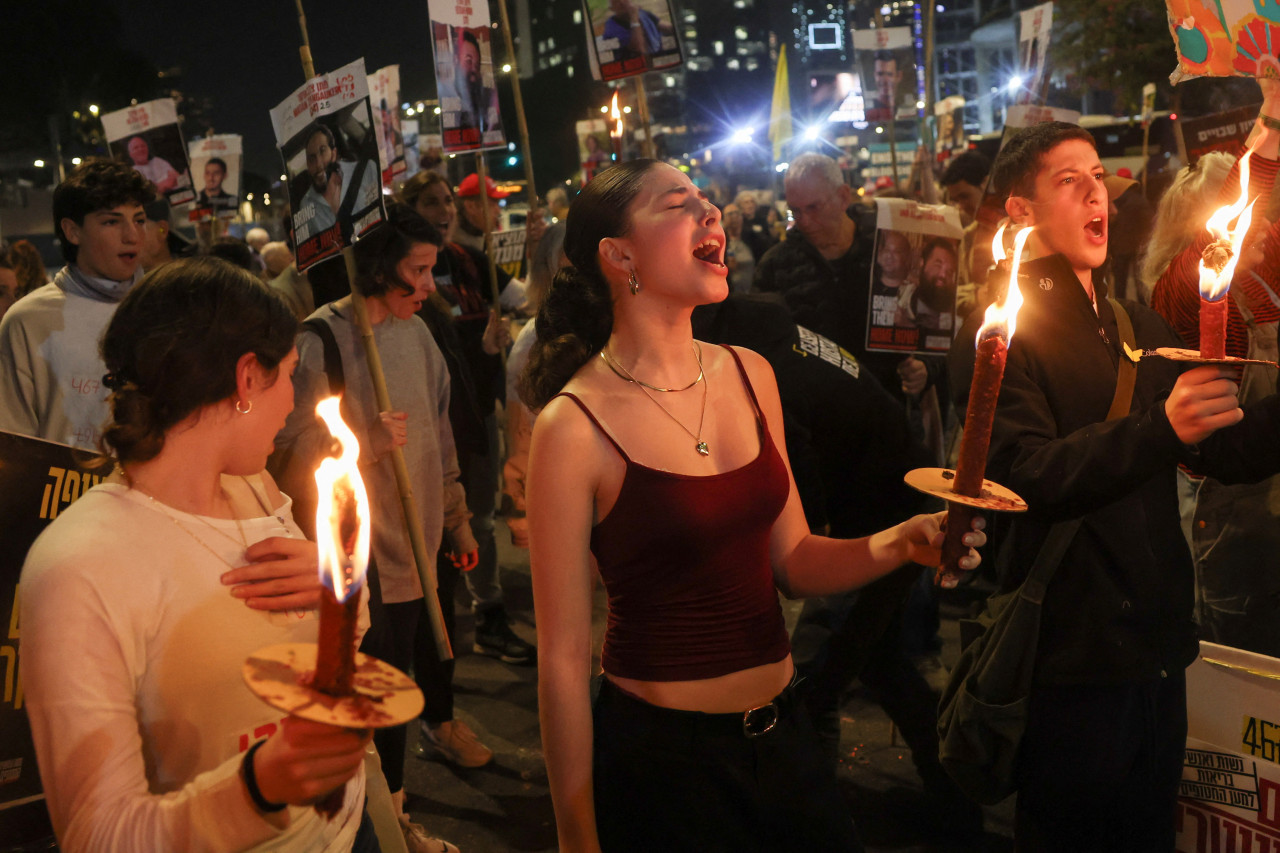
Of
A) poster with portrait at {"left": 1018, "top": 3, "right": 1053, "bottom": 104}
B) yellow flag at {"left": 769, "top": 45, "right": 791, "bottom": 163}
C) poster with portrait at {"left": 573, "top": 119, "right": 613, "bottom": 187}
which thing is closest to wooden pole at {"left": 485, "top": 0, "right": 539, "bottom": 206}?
poster with portrait at {"left": 1018, "top": 3, "right": 1053, "bottom": 104}

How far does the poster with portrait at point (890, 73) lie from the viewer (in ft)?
34.8

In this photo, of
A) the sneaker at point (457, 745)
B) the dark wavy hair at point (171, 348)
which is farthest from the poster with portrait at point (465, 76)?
the dark wavy hair at point (171, 348)

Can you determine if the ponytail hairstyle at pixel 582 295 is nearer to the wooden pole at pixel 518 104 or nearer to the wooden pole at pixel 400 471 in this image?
the wooden pole at pixel 400 471

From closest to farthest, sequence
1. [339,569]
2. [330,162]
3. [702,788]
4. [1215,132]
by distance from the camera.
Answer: [339,569] < [702,788] < [330,162] < [1215,132]

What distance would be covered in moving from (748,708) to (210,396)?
4.17ft

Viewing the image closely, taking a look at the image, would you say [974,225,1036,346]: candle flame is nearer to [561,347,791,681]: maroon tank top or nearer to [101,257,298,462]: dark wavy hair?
[561,347,791,681]: maroon tank top

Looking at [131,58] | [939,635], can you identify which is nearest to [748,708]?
[939,635]

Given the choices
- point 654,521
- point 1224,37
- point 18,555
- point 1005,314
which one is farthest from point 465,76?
point 1005,314

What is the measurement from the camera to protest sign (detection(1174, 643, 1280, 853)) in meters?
2.64

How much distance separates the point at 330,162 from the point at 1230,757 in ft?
12.8

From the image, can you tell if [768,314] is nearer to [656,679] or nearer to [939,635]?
[656,679]

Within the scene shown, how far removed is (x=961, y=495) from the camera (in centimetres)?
147

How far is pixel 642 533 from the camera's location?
2121mm

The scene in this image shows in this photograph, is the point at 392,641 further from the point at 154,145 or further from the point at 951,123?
the point at 951,123
